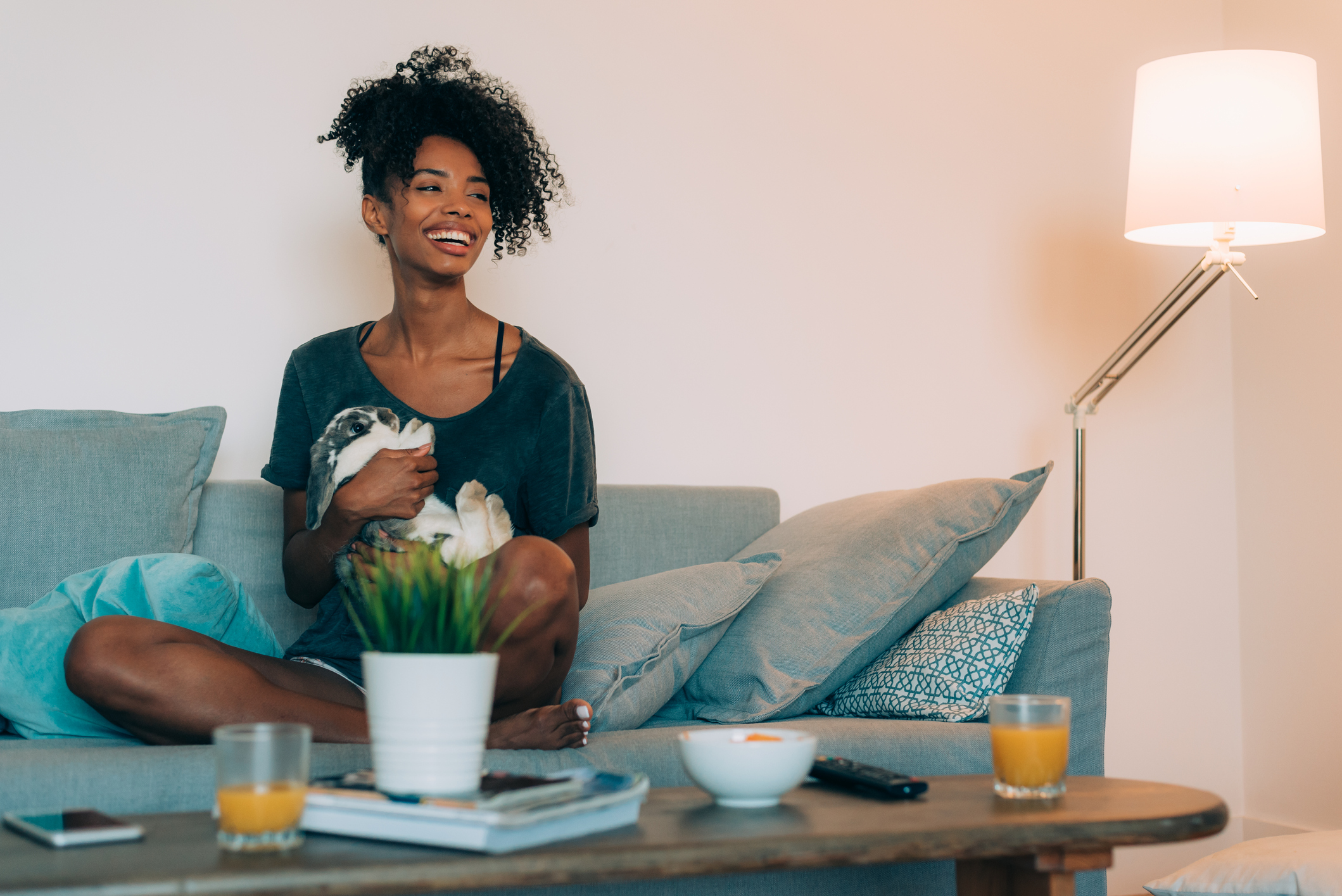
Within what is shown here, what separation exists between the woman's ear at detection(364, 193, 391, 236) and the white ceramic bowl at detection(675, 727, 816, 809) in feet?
3.44

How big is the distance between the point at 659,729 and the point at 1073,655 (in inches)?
22.4

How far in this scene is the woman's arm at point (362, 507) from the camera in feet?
4.85

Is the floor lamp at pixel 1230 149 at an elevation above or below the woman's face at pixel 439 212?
above

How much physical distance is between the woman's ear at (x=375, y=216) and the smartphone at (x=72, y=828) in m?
1.06

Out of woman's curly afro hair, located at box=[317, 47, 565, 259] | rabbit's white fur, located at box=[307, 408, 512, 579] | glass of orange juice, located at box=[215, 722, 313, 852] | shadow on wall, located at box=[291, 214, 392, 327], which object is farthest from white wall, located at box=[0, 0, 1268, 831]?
glass of orange juice, located at box=[215, 722, 313, 852]

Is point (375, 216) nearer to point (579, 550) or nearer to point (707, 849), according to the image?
point (579, 550)

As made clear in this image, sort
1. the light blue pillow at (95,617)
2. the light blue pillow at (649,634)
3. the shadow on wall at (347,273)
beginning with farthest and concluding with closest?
1. the shadow on wall at (347,273)
2. the light blue pillow at (649,634)
3. the light blue pillow at (95,617)

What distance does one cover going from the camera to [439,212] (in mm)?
1676

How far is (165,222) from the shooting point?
2043mm

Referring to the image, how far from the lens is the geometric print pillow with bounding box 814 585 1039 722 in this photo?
157 cm

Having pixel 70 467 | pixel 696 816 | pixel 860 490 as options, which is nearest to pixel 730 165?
pixel 860 490

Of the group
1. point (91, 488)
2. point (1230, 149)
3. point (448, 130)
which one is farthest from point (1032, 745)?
point (1230, 149)

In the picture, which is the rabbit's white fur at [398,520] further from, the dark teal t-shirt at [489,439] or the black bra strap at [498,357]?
the black bra strap at [498,357]

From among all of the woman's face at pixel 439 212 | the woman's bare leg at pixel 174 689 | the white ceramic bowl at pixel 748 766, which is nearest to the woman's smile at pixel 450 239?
the woman's face at pixel 439 212
